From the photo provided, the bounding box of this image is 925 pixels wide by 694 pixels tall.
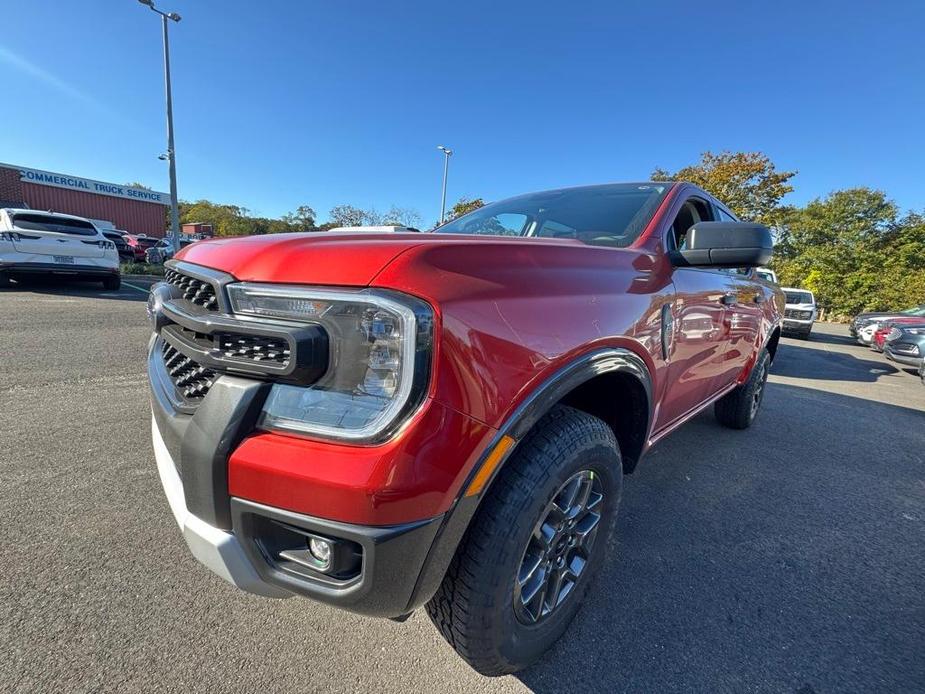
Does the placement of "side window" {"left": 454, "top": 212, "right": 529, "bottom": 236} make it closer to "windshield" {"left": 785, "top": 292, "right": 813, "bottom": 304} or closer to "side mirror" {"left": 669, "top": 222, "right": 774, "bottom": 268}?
"side mirror" {"left": 669, "top": 222, "right": 774, "bottom": 268}

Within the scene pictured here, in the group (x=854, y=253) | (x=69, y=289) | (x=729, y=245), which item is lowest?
(x=69, y=289)

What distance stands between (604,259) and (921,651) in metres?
2.01

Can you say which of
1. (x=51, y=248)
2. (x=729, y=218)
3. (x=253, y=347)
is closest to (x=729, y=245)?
(x=253, y=347)

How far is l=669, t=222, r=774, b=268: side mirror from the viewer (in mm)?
1833

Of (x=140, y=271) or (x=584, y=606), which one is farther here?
(x=140, y=271)

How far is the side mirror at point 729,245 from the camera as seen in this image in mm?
1833

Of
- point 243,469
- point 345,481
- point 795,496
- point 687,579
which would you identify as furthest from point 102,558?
point 795,496

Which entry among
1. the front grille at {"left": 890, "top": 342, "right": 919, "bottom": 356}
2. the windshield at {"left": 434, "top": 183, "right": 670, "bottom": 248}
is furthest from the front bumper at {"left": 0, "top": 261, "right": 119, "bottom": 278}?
the front grille at {"left": 890, "top": 342, "right": 919, "bottom": 356}

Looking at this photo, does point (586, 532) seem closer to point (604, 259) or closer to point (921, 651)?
point (604, 259)

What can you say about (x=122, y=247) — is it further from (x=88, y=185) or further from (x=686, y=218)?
(x=686, y=218)

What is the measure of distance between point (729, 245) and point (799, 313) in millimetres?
14916

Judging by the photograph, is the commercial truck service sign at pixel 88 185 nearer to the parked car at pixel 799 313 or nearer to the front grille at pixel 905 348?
the parked car at pixel 799 313

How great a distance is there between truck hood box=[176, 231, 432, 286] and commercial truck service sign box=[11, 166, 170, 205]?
3983 cm

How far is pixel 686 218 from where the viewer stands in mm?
2555
